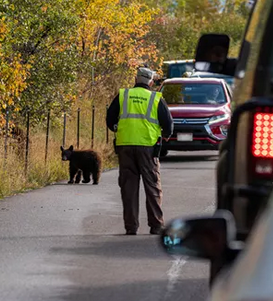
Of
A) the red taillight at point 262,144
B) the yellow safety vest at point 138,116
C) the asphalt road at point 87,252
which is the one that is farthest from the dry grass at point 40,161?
the red taillight at point 262,144

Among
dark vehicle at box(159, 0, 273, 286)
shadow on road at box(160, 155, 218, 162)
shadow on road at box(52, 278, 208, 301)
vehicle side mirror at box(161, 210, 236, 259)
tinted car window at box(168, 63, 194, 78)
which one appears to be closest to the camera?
vehicle side mirror at box(161, 210, 236, 259)

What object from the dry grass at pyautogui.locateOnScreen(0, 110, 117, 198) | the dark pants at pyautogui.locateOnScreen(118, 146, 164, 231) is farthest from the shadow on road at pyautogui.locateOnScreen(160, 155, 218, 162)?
the dark pants at pyautogui.locateOnScreen(118, 146, 164, 231)

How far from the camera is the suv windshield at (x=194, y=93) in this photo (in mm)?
25734

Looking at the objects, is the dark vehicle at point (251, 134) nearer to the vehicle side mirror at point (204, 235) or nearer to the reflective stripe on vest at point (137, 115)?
the vehicle side mirror at point (204, 235)

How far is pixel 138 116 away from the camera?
1192 centimetres

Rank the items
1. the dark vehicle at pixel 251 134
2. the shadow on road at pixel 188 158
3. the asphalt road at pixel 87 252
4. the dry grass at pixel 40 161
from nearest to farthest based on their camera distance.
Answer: the dark vehicle at pixel 251 134
the asphalt road at pixel 87 252
the dry grass at pixel 40 161
the shadow on road at pixel 188 158

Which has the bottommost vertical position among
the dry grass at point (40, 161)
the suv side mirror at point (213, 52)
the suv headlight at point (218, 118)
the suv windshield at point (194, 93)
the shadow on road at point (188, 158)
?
the shadow on road at point (188, 158)

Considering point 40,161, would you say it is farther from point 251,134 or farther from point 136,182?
point 251,134

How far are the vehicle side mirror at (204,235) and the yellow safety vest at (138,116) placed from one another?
9030 millimetres

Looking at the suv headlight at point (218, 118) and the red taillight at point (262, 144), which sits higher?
the red taillight at point (262, 144)

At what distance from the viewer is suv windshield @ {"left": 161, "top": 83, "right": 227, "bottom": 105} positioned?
84.4ft

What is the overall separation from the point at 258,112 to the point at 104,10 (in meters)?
23.6

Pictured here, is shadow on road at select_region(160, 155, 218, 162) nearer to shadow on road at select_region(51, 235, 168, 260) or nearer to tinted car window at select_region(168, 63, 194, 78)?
tinted car window at select_region(168, 63, 194, 78)

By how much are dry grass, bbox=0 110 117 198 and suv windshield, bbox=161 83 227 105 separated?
71.4 inches
